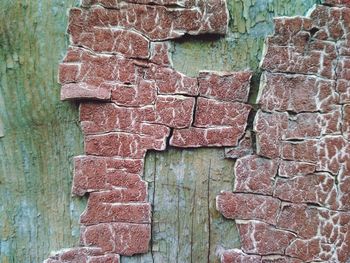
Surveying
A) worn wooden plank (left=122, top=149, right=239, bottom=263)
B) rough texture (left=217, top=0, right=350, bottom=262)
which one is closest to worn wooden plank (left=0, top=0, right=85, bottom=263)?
worn wooden plank (left=122, top=149, right=239, bottom=263)

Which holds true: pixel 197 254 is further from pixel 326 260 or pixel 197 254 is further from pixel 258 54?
pixel 258 54

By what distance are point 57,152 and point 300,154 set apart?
1.70 feet

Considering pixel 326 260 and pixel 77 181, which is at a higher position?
pixel 77 181

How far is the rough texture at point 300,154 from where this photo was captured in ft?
2.77

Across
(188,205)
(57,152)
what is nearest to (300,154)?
(188,205)

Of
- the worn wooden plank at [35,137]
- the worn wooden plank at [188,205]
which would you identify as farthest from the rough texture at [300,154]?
the worn wooden plank at [35,137]

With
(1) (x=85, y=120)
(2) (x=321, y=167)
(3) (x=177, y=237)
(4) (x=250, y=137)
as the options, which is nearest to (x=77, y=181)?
(1) (x=85, y=120)

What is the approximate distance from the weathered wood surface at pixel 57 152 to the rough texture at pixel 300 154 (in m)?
0.04

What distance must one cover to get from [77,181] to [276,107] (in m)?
0.44

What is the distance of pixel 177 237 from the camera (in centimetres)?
90

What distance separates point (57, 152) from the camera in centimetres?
87

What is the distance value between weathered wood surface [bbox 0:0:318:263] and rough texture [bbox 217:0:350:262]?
41 mm

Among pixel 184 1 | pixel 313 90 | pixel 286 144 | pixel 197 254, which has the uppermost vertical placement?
pixel 184 1

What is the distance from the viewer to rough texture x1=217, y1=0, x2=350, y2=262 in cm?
84
